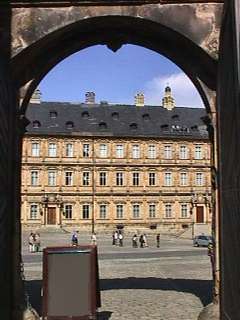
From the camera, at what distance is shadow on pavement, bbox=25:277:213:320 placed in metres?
12.1

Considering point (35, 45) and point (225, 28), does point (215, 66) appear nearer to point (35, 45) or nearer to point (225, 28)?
point (225, 28)

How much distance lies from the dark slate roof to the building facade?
0.39ft

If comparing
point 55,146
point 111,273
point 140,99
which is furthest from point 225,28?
point 140,99

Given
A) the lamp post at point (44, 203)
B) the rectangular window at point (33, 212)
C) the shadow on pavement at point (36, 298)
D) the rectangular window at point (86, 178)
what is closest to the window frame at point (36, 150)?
the lamp post at point (44, 203)

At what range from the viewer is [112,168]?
66625 mm

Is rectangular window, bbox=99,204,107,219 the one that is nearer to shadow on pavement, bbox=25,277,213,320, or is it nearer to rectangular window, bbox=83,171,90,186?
rectangular window, bbox=83,171,90,186

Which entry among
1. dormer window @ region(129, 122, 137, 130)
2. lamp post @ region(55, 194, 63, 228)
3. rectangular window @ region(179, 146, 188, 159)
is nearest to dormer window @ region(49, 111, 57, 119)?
dormer window @ region(129, 122, 137, 130)

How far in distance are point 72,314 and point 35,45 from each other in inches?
156

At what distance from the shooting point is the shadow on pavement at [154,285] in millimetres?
12075

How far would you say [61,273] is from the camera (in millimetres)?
7828

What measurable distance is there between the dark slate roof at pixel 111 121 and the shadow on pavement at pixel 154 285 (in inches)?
2002

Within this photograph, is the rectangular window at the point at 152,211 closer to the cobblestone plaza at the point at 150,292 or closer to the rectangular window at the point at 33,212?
the rectangular window at the point at 33,212

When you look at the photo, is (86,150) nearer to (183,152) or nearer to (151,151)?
(151,151)

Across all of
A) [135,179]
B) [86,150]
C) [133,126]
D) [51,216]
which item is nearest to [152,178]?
[135,179]
